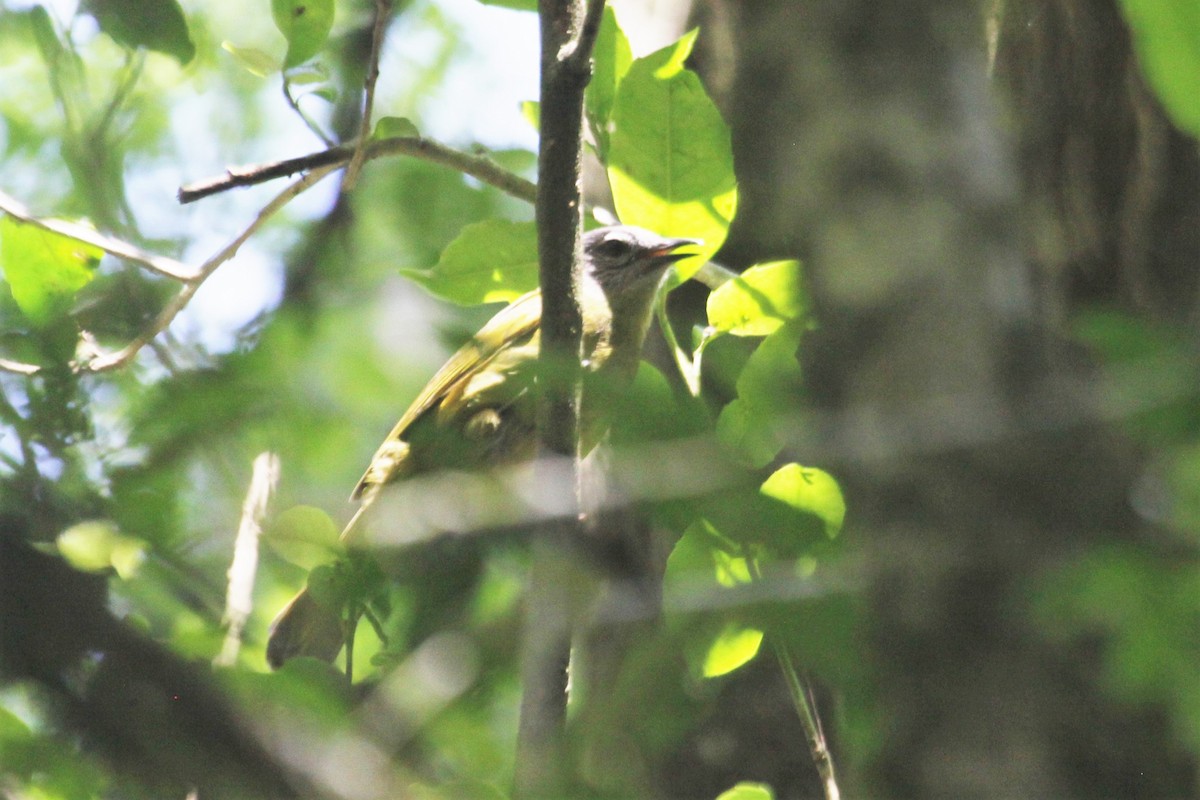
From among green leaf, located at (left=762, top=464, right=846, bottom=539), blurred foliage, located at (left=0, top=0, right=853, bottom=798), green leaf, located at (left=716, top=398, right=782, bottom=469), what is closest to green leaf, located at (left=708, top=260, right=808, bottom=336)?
blurred foliage, located at (left=0, top=0, right=853, bottom=798)

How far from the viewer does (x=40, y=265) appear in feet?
8.14

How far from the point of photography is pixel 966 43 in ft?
5.04

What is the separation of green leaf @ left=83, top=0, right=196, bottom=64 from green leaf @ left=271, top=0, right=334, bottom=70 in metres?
0.55

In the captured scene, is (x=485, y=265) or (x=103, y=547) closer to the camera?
(x=103, y=547)

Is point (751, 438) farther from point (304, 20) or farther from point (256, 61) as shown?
point (256, 61)

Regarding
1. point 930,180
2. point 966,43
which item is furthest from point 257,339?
point 966,43

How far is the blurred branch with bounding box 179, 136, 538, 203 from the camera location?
2.33 meters

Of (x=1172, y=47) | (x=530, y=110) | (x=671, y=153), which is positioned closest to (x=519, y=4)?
(x=530, y=110)

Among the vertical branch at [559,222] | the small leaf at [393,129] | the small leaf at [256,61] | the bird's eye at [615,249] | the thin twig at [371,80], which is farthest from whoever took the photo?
the bird's eye at [615,249]

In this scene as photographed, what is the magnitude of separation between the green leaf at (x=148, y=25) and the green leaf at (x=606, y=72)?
119 centimetres

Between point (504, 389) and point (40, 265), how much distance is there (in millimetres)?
1723

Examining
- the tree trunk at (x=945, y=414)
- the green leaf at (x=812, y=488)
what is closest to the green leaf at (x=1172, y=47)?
the tree trunk at (x=945, y=414)

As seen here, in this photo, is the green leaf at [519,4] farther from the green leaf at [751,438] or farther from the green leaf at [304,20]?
the green leaf at [751,438]

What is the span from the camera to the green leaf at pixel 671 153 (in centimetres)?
237
